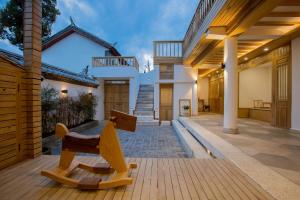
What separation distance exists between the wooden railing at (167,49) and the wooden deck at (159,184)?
336 inches

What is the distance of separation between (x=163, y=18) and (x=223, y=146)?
253 feet

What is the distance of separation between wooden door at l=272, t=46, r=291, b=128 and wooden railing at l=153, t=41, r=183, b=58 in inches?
203

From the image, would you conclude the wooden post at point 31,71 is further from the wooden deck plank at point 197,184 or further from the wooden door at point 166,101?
the wooden door at point 166,101

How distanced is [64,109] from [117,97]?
519 centimetres

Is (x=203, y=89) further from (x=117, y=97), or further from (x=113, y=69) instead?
(x=113, y=69)

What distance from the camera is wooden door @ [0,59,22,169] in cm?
278

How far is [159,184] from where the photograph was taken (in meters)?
2.35

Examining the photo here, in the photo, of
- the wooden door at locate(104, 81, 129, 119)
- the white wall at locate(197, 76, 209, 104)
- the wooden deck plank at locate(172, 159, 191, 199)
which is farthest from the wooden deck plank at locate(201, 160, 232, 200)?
the white wall at locate(197, 76, 209, 104)

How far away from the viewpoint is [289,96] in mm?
5660

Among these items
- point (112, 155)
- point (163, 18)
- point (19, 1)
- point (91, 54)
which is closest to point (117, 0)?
point (163, 18)

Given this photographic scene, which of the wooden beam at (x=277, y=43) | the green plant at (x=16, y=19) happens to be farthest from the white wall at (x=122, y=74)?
the wooden beam at (x=277, y=43)

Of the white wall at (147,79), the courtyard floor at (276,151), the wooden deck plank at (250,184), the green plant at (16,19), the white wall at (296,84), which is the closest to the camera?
the wooden deck plank at (250,184)

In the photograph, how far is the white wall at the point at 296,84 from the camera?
5305 mm

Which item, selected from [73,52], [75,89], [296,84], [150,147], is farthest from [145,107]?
[296,84]
